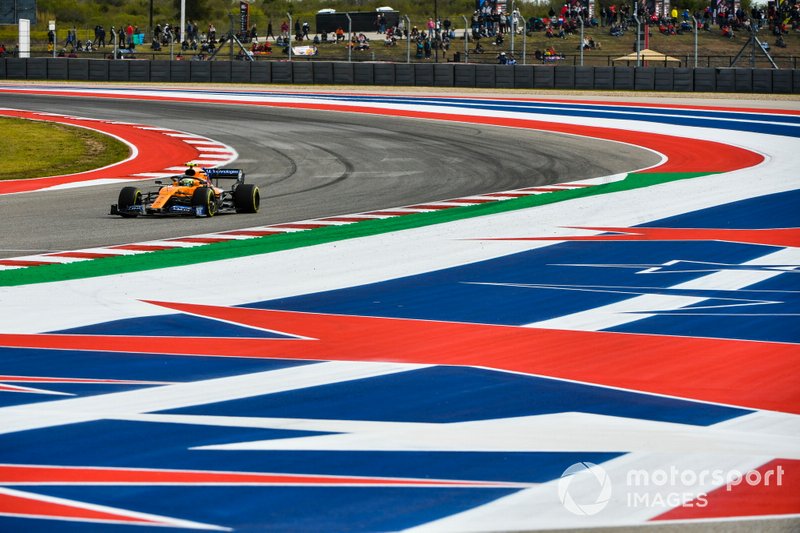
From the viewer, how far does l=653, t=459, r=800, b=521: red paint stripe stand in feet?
16.1

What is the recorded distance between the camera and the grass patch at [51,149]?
787 inches

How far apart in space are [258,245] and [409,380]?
18.8 feet

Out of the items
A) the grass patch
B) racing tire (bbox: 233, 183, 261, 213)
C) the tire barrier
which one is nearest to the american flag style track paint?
racing tire (bbox: 233, 183, 261, 213)

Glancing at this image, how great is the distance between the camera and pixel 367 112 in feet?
109

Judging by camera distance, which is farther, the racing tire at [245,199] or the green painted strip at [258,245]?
the racing tire at [245,199]

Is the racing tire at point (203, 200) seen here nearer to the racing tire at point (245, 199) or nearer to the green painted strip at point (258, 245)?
the racing tire at point (245, 199)

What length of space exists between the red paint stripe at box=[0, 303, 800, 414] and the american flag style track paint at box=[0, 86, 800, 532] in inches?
1.1

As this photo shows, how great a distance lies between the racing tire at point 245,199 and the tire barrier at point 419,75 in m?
27.9

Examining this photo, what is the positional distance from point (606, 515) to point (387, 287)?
568cm

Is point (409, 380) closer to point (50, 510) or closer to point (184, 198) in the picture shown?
point (50, 510)

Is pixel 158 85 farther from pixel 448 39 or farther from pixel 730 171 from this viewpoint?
pixel 730 171

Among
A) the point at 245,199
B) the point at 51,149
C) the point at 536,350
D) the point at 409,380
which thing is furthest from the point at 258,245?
the point at 51,149

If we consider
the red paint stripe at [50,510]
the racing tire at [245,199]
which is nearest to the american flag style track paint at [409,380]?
the red paint stripe at [50,510]

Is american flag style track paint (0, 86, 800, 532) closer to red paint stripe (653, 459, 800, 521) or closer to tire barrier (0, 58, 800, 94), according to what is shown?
red paint stripe (653, 459, 800, 521)
